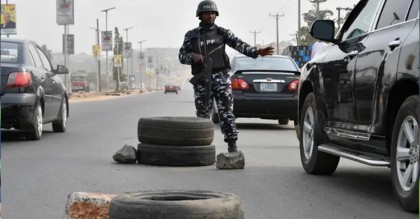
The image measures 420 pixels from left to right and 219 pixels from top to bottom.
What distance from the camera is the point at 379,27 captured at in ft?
21.0

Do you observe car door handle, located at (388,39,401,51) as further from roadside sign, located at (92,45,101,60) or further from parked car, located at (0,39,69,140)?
roadside sign, located at (92,45,101,60)

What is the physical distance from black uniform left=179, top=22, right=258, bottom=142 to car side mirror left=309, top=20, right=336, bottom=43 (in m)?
1.33

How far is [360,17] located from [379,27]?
29.9 inches

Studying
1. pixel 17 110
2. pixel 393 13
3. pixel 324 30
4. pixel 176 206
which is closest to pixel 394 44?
pixel 393 13

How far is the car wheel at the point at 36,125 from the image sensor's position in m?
11.6

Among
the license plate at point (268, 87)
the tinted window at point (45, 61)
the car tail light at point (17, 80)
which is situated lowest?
the license plate at point (268, 87)

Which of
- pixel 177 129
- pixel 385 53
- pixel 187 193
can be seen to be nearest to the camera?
pixel 187 193

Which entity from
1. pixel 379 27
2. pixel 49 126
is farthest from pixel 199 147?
pixel 49 126

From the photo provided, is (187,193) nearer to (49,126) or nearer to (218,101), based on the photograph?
(218,101)

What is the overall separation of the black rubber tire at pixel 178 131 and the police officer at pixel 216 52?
0.84 ft

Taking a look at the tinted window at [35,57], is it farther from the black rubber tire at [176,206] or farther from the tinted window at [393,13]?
the black rubber tire at [176,206]

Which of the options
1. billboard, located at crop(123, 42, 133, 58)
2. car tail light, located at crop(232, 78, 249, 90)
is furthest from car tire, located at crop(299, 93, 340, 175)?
billboard, located at crop(123, 42, 133, 58)

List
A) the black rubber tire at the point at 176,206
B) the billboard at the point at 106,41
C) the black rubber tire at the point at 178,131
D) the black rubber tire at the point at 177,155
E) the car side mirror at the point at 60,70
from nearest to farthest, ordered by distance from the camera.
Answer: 1. the black rubber tire at the point at 176,206
2. the black rubber tire at the point at 178,131
3. the black rubber tire at the point at 177,155
4. the car side mirror at the point at 60,70
5. the billboard at the point at 106,41

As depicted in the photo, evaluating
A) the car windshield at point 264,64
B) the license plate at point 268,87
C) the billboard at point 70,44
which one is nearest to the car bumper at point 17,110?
the car windshield at point 264,64
